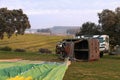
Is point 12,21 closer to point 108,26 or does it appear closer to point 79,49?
point 108,26

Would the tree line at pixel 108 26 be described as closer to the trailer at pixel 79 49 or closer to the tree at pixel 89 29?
the tree at pixel 89 29

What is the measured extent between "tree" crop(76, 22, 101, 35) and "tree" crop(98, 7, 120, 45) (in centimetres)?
135

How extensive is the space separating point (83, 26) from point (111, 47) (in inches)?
223

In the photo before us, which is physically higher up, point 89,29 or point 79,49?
point 89,29

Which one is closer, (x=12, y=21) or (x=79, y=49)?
(x=79, y=49)

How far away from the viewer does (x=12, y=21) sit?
4706cm

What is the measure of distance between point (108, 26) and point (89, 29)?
14.7ft

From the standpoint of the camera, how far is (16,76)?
38.0 ft

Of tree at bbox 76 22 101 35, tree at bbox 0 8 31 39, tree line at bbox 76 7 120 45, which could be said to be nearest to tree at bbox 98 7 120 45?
tree line at bbox 76 7 120 45

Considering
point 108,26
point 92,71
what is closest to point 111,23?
point 108,26

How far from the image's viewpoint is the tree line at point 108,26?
40.9 metres

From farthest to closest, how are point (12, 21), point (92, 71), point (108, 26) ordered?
point (12, 21)
point (108, 26)
point (92, 71)

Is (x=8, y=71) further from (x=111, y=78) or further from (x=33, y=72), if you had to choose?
(x=111, y=78)

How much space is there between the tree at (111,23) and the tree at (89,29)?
1350 mm
